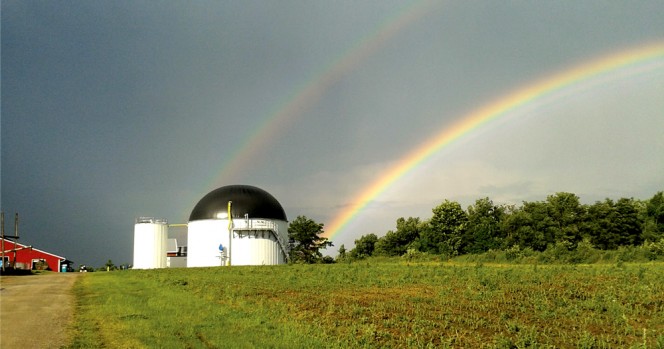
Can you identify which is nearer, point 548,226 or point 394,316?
point 394,316

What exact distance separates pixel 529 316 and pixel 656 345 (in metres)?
4.36

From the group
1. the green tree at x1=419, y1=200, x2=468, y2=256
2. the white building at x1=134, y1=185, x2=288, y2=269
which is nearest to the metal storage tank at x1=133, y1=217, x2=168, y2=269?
the white building at x1=134, y1=185, x2=288, y2=269

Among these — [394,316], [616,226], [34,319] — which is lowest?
[394,316]

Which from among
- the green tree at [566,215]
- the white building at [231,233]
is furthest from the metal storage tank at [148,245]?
the green tree at [566,215]

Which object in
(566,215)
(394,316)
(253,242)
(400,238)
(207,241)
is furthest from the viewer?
(400,238)

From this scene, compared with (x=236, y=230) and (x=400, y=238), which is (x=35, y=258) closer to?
(x=236, y=230)

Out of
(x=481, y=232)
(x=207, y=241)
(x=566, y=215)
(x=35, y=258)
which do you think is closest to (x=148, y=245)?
(x=207, y=241)

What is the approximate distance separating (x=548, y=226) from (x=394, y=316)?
227 feet

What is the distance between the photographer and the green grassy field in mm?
12875

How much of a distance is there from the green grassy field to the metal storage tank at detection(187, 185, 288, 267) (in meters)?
44.0

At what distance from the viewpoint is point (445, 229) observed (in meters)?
81.6

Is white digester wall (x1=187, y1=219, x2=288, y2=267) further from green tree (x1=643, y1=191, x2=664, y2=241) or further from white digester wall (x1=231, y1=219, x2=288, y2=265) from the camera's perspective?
green tree (x1=643, y1=191, x2=664, y2=241)

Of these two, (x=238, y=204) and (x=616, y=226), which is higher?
(x=238, y=204)

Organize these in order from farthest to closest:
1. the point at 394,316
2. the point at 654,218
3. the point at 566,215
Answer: the point at 566,215, the point at 654,218, the point at 394,316
